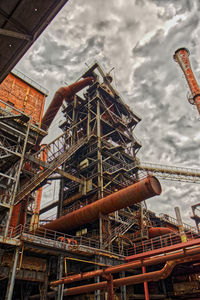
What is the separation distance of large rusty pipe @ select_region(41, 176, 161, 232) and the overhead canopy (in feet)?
42.0

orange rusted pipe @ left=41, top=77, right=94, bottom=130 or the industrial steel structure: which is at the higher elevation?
orange rusted pipe @ left=41, top=77, right=94, bottom=130

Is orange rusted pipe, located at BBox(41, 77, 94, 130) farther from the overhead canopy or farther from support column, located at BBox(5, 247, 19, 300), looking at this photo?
the overhead canopy

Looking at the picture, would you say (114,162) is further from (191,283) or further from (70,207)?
(191,283)

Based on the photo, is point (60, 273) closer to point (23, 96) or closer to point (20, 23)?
point (20, 23)

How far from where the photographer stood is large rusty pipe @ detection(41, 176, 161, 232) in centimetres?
1614

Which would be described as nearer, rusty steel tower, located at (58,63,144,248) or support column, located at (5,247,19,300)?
support column, located at (5,247,19,300)

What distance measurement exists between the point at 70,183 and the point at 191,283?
61.7 ft

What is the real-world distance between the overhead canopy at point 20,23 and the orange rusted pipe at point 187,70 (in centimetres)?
2742

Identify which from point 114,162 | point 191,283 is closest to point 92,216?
point 191,283

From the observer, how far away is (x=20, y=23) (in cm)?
522

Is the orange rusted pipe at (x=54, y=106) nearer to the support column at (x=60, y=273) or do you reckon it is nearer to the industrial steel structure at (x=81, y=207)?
the industrial steel structure at (x=81, y=207)

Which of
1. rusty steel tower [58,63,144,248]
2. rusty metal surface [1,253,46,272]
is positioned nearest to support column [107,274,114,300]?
rusty metal surface [1,253,46,272]

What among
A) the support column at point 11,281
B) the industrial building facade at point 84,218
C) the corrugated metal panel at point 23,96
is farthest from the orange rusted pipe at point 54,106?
the support column at point 11,281

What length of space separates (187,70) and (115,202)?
73.6ft
